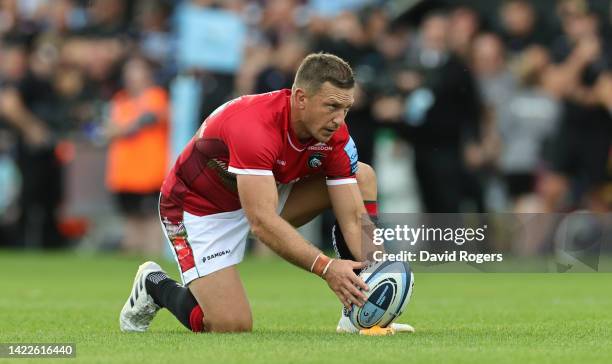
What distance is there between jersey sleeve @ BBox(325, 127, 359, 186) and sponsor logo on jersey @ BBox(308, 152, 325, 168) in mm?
47

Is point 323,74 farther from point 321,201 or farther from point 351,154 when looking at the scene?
point 321,201

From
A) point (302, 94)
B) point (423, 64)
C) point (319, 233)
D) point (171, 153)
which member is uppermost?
point (302, 94)

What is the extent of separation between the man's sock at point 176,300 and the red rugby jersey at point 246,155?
0.47 meters

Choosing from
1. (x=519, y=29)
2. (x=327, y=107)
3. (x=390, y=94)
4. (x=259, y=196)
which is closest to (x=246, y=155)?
(x=259, y=196)

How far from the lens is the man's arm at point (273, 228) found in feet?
23.7

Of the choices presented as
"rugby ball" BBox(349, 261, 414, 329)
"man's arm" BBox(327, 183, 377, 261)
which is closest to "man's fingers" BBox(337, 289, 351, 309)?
"rugby ball" BBox(349, 261, 414, 329)

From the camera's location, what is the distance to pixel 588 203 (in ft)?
52.8

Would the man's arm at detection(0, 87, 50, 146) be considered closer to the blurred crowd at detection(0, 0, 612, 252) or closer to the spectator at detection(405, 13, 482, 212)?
the blurred crowd at detection(0, 0, 612, 252)

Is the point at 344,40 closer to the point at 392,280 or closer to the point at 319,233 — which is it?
the point at 319,233

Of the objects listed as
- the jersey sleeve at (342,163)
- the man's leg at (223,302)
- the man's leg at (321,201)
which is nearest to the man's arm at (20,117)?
the man's leg at (321,201)

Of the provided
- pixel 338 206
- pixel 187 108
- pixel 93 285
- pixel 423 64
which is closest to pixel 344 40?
pixel 423 64

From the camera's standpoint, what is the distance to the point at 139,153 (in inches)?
663

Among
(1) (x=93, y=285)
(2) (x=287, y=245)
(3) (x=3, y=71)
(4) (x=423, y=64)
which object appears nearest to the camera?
(2) (x=287, y=245)

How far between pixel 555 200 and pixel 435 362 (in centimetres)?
1004
